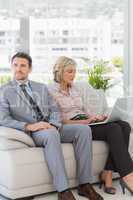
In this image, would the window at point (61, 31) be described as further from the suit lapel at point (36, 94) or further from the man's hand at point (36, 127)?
the man's hand at point (36, 127)

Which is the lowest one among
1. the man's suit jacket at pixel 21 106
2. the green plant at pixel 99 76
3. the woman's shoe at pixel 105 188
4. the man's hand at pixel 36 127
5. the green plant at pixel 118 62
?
the woman's shoe at pixel 105 188

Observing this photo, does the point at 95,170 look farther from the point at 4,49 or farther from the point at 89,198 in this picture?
the point at 4,49

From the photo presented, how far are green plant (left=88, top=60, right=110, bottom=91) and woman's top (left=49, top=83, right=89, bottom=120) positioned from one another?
87 centimetres

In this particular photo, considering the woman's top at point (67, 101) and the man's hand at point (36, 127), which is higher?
the woman's top at point (67, 101)

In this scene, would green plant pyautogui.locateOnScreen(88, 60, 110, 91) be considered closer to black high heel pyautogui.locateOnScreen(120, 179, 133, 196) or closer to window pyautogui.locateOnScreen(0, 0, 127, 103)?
window pyautogui.locateOnScreen(0, 0, 127, 103)

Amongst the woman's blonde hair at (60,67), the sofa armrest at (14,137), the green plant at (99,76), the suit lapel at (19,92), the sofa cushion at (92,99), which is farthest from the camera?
the green plant at (99,76)

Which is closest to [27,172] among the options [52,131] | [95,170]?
[52,131]

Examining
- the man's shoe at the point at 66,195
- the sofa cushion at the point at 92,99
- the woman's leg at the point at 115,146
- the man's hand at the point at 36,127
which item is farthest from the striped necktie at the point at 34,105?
the man's shoe at the point at 66,195

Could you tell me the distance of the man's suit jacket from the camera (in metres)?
3.43

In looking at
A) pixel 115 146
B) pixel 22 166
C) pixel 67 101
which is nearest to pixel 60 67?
pixel 67 101

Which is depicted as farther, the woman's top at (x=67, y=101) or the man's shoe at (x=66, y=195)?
the woman's top at (x=67, y=101)

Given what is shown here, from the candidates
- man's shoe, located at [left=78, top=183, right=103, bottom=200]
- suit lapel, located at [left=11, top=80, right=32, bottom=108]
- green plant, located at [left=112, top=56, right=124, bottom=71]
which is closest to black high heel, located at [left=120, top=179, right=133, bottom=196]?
man's shoe, located at [left=78, top=183, right=103, bottom=200]

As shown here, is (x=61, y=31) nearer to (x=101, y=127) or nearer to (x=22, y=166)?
(x=101, y=127)

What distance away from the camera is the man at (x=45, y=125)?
3244 mm
